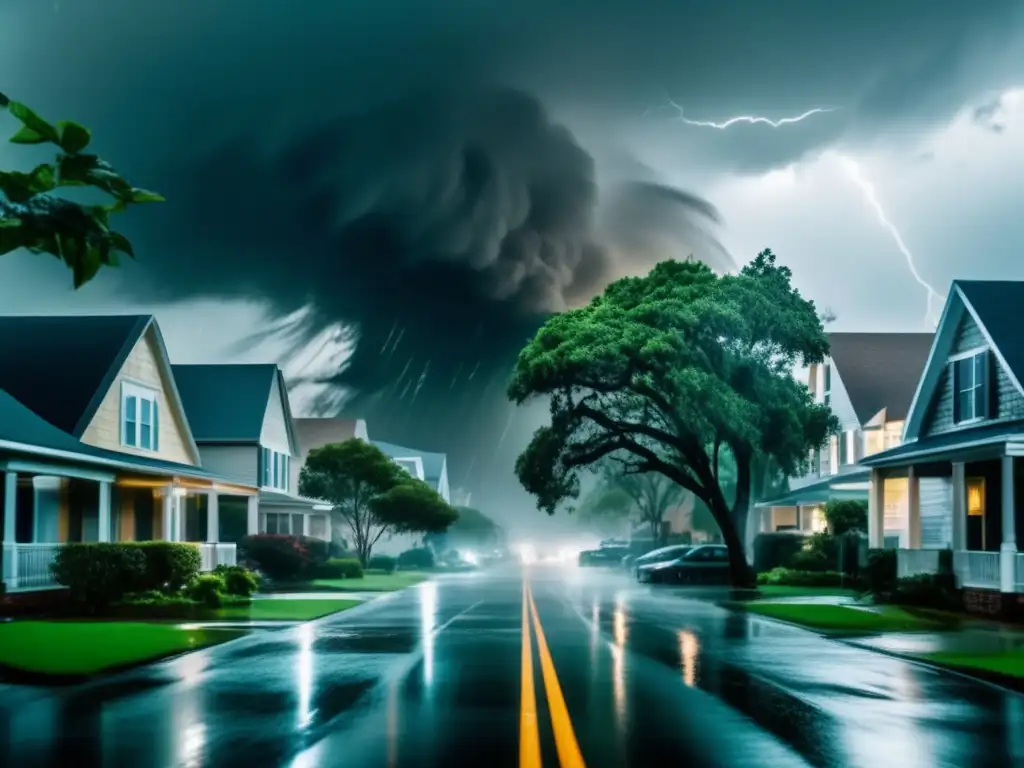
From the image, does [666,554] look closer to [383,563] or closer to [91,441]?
[383,563]

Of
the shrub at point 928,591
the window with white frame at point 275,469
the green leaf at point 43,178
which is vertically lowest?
the shrub at point 928,591

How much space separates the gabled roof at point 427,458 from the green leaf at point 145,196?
111858 mm

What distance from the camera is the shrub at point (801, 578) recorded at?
48.2 meters

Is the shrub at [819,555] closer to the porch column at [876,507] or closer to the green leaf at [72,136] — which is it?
the porch column at [876,507]

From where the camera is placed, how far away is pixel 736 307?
47219 millimetres

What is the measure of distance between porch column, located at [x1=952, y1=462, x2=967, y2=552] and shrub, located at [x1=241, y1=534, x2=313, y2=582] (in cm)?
2522

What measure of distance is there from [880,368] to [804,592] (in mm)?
18695

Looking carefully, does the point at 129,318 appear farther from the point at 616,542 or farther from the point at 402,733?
the point at 616,542

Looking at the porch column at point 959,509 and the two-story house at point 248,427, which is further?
the two-story house at point 248,427

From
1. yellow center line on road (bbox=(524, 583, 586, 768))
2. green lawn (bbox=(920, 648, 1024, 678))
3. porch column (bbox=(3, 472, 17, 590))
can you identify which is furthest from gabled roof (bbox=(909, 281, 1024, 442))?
porch column (bbox=(3, 472, 17, 590))

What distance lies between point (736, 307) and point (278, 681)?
111ft

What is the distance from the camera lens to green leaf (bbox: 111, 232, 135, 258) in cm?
579

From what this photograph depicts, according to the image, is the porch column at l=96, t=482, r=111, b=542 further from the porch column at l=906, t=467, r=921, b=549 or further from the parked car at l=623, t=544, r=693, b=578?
the parked car at l=623, t=544, r=693, b=578

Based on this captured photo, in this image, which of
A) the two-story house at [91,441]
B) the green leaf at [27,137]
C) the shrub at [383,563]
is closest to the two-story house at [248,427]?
the shrub at [383,563]
